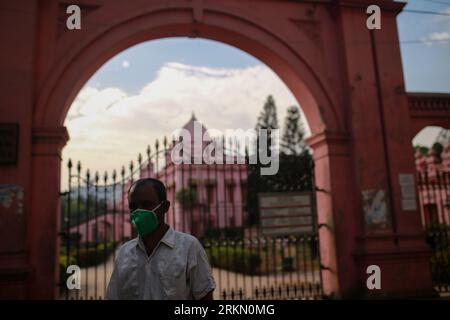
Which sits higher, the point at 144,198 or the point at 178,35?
the point at 178,35

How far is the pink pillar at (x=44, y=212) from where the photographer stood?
500cm

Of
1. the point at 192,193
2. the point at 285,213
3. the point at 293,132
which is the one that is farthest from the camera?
the point at 293,132

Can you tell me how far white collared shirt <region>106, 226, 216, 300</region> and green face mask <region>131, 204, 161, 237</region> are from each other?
9 cm

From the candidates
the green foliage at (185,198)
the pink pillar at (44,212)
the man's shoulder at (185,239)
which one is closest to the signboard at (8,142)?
the pink pillar at (44,212)

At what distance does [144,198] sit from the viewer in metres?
2.04

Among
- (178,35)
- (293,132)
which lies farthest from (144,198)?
(293,132)

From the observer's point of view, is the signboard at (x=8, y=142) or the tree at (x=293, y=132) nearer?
the signboard at (x=8, y=142)

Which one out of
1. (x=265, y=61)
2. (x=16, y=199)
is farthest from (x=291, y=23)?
(x=16, y=199)

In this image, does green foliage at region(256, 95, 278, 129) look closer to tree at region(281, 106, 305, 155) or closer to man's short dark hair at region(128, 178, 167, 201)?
tree at region(281, 106, 305, 155)

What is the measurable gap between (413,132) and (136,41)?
17.7ft

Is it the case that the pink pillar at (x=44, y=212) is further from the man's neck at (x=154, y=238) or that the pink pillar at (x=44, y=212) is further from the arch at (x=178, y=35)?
the man's neck at (x=154, y=238)

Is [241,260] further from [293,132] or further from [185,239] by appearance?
[293,132]

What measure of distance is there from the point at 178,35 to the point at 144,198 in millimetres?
5197
